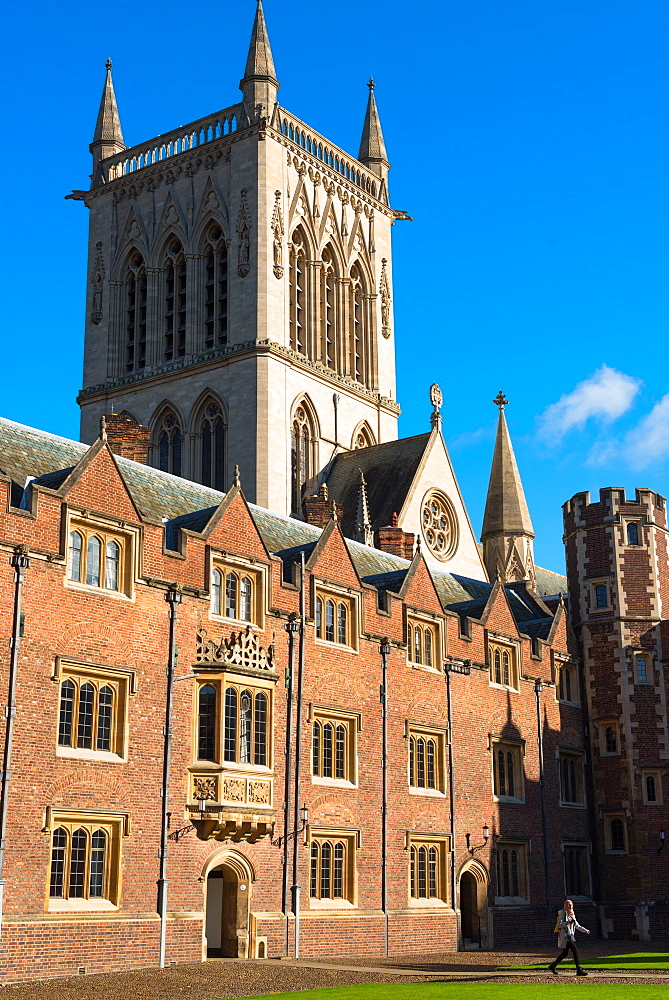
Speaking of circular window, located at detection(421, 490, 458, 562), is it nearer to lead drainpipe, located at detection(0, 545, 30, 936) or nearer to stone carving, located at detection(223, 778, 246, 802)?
stone carving, located at detection(223, 778, 246, 802)

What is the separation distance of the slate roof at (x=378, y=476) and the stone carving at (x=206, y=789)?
113 ft

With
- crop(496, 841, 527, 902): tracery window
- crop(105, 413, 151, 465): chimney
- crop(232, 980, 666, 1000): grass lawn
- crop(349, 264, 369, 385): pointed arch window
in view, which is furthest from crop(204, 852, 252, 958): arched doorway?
crop(349, 264, 369, 385): pointed arch window

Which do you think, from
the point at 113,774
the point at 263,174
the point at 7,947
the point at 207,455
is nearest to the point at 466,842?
the point at 113,774

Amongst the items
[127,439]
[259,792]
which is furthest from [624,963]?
[127,439]

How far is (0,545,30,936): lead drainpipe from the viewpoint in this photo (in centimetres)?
2566

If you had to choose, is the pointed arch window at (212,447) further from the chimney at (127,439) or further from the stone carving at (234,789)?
the stone carving at (234,789)

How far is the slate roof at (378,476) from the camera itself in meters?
65.5

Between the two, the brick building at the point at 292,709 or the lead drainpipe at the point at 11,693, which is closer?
the lead drainpipe at the point at 11,693

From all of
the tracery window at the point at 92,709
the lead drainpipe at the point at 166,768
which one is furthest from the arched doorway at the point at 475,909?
the tracery window at the point at 92,709

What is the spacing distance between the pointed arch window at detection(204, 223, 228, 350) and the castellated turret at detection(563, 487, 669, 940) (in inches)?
1158

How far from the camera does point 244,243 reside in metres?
72.1

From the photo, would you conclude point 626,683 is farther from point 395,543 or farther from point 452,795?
point 452,795

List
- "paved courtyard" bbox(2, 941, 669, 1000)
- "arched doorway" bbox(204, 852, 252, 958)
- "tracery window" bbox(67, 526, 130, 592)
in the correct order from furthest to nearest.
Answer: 1. "arched doorway" bbox(204, 852, 252, 958)
2. "tracery window" bbox(67, 526, 130, 592)
3. "paved courtyard" bbox(2, 941, 669, 1000)

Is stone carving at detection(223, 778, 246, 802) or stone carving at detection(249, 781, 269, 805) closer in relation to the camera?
stone carving at detection(223, 778, 246, 802)
